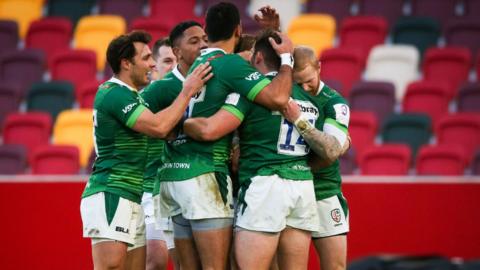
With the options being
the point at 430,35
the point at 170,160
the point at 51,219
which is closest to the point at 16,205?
the point at 51,219

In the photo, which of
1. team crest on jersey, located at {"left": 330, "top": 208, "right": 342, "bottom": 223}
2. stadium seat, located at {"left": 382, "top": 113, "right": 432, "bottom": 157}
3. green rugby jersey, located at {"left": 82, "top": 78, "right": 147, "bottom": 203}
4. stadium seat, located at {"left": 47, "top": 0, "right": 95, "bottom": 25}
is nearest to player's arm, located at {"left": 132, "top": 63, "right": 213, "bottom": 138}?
green rugby jersey, located at {"left": 82, "top": 78, "right": 147, "bottom": 203}

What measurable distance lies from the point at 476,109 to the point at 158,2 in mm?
4800

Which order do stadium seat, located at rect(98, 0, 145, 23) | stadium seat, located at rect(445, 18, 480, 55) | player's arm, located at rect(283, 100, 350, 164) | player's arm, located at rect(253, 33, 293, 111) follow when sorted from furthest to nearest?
stadium seat, located at rect(98, 0, 145, 23) → stadium seat, located at rect(445, 18, 480, 55) → player's arm, located at rect(283, 100, 350, 164) → player's arm, located at rect(253, 33, 293, 111)

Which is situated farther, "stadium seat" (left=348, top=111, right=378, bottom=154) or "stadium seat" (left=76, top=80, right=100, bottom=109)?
"stadium seat" (left=76, top=80, right=100, bottom=109)

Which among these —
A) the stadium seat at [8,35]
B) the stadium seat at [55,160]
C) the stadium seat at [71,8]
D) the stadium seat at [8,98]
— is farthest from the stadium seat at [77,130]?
the stadium seat at [71,8]

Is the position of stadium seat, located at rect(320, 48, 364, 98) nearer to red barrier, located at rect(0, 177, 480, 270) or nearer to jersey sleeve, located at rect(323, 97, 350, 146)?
red barrier, located at rect(0, 177, 480, 270)

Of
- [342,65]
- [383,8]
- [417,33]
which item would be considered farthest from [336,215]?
[383,8]

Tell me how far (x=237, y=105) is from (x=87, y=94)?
6848mm

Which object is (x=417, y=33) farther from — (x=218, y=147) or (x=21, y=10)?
(x=218, y=147)

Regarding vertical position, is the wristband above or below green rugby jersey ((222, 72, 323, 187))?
above

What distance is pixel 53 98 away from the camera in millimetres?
13438

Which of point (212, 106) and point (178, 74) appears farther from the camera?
point (178, 74)

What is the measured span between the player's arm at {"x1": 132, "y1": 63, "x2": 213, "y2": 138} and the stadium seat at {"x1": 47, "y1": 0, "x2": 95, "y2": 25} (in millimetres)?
8875

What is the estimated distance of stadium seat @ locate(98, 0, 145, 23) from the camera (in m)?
15.1
